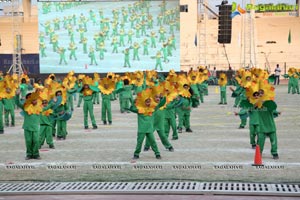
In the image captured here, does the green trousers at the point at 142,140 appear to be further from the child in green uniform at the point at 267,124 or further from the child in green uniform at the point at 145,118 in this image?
the child in green uniform at the point at 267,124

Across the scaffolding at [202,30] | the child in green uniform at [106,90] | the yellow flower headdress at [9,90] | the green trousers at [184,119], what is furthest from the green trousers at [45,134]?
the scaffolding at [202,30]

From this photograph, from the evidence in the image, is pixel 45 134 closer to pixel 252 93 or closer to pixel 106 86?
pixel 252 93

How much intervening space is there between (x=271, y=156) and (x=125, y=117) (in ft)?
42.7

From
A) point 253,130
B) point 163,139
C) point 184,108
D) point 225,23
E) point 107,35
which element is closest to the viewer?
point 163,139

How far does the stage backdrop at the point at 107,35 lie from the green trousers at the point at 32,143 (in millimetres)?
41634

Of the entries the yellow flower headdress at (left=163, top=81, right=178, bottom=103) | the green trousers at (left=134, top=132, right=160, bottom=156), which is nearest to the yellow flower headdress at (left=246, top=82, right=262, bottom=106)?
the green trousers at (left=134, top=132, right=160, bottom=156)

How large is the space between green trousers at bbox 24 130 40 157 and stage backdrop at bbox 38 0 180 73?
4163 centimetres

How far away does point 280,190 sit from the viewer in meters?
12.0

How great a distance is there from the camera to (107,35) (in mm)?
59188

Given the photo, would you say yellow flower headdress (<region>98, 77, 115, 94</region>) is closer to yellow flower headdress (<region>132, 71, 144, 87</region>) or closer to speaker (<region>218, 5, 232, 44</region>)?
yellow flower headdress (<region>132, 71, 144, 87</region>)

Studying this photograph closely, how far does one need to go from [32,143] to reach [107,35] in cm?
4332

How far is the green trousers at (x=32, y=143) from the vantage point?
16312 millimetres

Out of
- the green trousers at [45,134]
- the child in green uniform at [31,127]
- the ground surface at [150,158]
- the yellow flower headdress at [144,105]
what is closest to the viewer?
the ground surface at [150,158]

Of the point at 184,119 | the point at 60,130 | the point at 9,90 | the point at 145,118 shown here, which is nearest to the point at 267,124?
the point at 145,118
